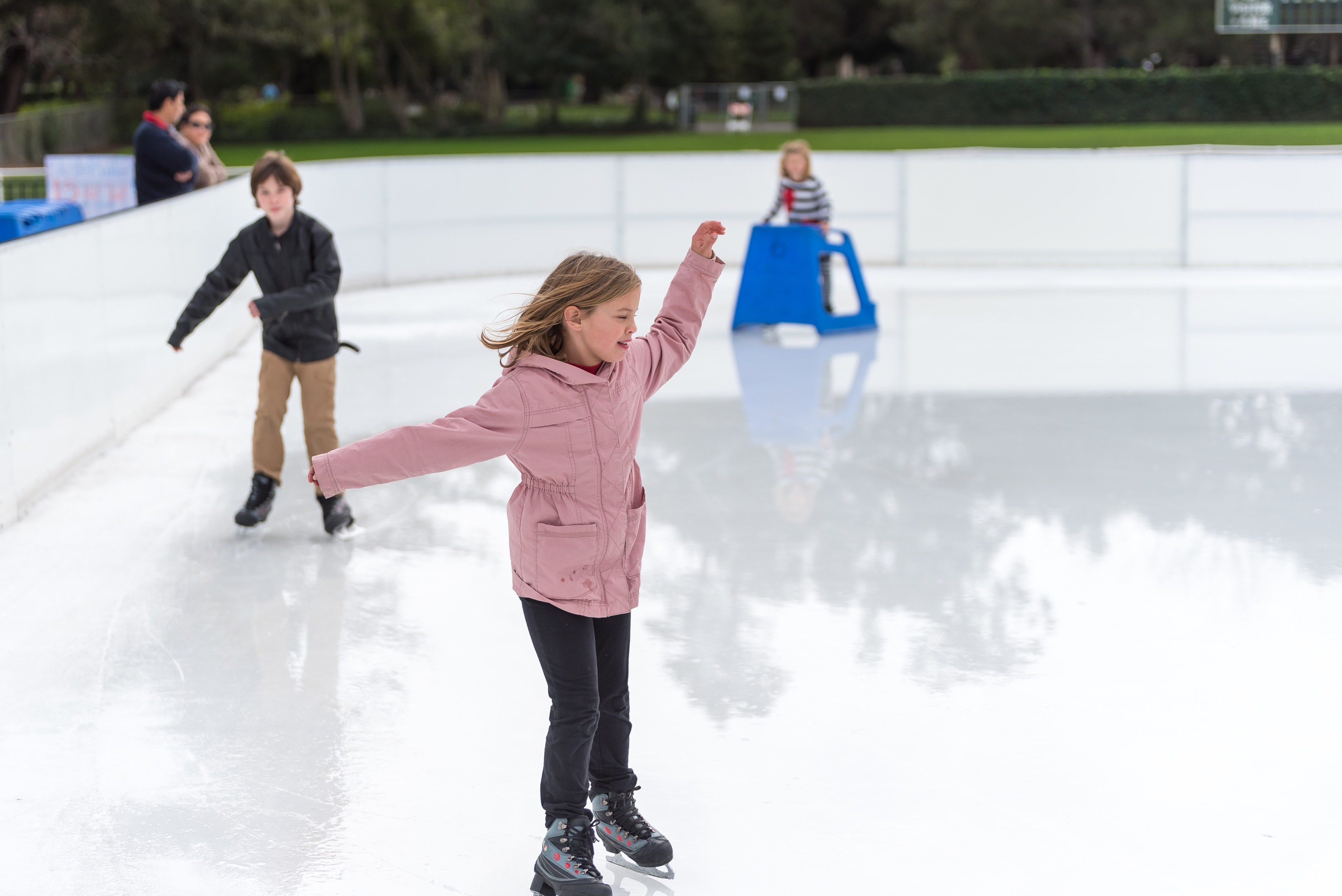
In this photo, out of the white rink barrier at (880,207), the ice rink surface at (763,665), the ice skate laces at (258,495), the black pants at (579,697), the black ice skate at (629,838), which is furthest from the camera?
the white rink barrier at (880,207)

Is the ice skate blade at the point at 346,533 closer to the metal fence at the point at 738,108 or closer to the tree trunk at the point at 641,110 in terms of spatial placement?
the metal fence at the point at 738,108

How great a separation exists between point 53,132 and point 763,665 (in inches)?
1384

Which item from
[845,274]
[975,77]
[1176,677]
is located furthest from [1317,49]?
[1176,677]

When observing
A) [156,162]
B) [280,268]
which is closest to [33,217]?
[156,162]

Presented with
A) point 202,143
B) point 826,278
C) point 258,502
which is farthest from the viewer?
point 826,278

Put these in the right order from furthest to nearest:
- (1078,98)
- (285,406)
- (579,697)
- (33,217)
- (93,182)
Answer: (1078,98) → (93,182) → (33,217) → (285,406) → (579,697)

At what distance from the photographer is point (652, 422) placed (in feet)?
27.2

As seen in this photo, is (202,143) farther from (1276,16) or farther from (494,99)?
(494,99)

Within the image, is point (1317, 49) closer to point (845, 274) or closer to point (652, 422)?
point (845, 274)

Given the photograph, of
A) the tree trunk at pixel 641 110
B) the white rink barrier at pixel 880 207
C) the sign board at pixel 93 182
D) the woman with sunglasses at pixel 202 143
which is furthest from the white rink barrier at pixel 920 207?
the tree trunk at pixel 641 110

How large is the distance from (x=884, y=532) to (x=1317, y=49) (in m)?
39.9

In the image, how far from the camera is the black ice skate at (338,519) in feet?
19.5

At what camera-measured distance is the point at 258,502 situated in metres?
6.03

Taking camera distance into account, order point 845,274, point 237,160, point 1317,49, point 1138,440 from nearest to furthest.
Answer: point 1138,440 → point 845,274 → point 237,160 → point 1317,49
